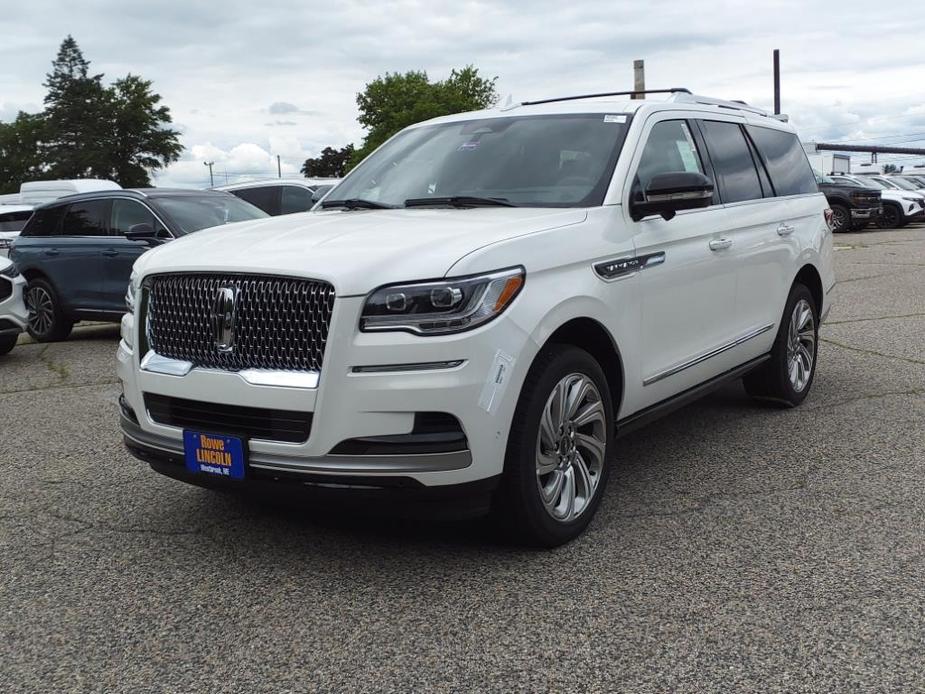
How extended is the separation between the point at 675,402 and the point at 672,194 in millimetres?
1068

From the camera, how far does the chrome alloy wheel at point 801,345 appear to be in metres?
6.47

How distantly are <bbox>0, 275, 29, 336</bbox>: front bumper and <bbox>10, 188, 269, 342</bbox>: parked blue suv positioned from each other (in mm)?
1088

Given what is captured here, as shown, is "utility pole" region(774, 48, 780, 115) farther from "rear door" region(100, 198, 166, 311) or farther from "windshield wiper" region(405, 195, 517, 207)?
"windshield wiper" region(405, 195, 517, 207)

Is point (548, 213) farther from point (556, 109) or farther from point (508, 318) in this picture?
point (556, 109)

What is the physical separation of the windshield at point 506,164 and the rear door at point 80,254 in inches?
252

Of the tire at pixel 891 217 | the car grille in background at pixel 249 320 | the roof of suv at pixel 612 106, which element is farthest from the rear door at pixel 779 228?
the tire at pixel 891 217

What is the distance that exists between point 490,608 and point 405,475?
55cm

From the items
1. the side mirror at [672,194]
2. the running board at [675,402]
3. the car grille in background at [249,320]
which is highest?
the side mirror at [672,194]

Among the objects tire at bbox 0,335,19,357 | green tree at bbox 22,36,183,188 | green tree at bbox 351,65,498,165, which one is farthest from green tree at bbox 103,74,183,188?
tire at bbox 0,335,19,357

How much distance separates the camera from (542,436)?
3.90 metres

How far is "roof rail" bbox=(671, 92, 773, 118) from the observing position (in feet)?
18.4

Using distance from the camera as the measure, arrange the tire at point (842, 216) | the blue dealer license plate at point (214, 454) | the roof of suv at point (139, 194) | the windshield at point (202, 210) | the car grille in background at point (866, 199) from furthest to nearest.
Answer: the tire at point (842, 216) < the car grille in background at point (866, 199) < the roof of suv at point (139, 194) < the windshield at point (202, 210) < the blue dealer license plate at point (214, 454)

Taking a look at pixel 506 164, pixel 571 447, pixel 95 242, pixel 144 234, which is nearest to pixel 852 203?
pixel 95 242

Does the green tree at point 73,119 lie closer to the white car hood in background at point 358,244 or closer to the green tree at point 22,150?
the green tree at point 22,150
